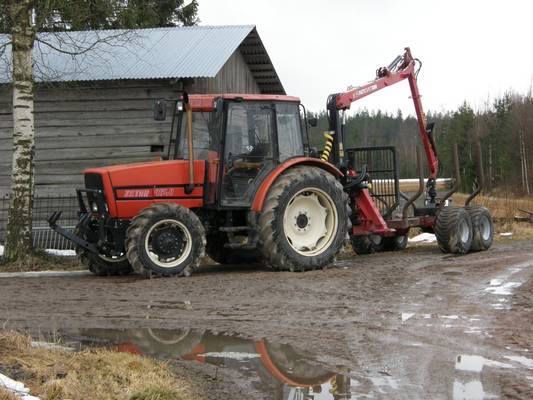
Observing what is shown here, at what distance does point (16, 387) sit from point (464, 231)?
975cm

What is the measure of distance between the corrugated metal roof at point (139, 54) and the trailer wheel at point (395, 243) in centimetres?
503

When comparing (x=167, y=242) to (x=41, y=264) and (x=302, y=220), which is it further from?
(x=41, y=264)

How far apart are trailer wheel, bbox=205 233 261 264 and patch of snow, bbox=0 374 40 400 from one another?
23.7ft

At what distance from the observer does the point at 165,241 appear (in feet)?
32.2

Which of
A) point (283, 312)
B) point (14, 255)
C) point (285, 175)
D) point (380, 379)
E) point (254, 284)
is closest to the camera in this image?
point (380, 379)

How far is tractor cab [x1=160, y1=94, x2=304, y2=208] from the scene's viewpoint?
10445 millimetres

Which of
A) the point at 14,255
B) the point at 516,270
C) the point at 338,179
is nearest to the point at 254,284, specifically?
the point at 338,179

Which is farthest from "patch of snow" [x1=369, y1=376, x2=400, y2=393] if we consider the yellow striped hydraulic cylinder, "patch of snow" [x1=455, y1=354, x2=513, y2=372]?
the yellow striped hydraulic cylinder

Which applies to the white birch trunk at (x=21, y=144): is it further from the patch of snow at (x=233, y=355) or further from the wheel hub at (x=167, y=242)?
the patch of snow at (x=233, y=355)

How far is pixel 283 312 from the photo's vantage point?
7.42 m

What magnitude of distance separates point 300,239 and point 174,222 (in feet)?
7.03

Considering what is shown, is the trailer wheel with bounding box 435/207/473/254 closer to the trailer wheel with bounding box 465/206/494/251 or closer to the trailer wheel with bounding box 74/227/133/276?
the trailer wheel with bounding box 465/206/494/251

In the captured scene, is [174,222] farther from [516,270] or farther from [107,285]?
[516,270]

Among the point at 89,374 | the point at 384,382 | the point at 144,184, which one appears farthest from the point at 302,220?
the point at 89,374
